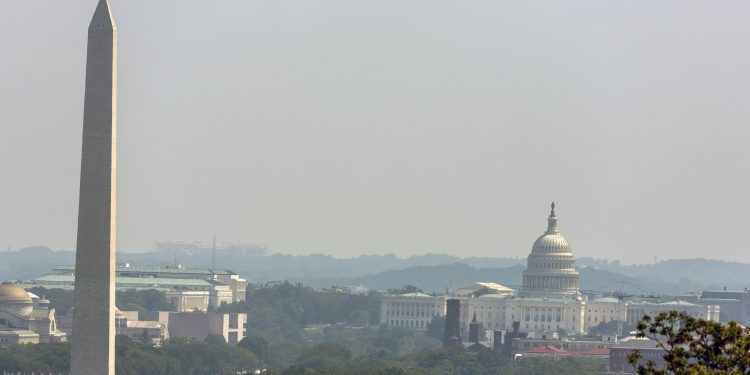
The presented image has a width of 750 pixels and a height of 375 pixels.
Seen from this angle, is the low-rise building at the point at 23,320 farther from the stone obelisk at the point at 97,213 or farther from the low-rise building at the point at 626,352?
the stone obelisk at the point at 97,213

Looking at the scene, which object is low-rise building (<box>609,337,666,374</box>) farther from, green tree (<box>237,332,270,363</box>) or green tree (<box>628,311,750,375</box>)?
green tree (<box>628,311,750,375</box>)

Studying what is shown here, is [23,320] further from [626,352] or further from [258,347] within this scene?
[626,352]

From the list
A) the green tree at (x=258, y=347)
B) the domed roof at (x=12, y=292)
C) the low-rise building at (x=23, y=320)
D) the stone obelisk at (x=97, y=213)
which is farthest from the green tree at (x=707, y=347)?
the domed roof at (x=12, y=292)

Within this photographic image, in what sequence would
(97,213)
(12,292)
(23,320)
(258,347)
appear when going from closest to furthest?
(97,213)
(23,320)
(12,292)
(258,347)

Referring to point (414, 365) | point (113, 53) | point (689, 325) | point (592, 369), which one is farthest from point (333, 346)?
point (689, 325)

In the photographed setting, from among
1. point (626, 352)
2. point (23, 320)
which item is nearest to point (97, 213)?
point (626, 352)

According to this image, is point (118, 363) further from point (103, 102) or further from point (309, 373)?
point (103, 102)
